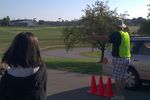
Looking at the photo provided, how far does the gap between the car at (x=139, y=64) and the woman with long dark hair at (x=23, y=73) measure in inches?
302

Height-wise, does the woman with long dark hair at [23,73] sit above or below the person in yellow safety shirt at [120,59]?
above

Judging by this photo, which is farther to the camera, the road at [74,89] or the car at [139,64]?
the car at [139,64]

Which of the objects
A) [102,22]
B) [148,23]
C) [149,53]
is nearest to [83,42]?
[102,22]

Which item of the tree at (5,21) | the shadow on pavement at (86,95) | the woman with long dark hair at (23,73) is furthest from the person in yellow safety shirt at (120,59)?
the tree at (5,21)

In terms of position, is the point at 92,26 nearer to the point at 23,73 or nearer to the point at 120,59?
the point at 120,59

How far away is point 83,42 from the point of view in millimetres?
24266

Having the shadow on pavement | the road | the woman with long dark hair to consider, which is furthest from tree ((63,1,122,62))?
the woman with long dark hair

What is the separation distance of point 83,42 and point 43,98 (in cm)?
2043

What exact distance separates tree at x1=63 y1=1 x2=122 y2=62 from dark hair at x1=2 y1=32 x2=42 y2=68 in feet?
64.2

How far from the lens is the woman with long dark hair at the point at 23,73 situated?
3758mm

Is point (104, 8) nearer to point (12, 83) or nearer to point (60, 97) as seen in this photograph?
point (60, 97)

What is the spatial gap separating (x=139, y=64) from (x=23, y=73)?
25.9 ft

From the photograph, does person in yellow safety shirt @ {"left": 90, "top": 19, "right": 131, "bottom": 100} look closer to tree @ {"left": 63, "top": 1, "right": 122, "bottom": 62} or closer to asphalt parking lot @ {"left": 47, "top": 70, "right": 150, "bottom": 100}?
asphalt parking lot @ {"left": 47, "top": 70, "right": 150, "bottom": 100}

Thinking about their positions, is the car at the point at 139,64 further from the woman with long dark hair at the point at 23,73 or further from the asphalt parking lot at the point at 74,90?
the woman with long dark hair at the point at 23,73
